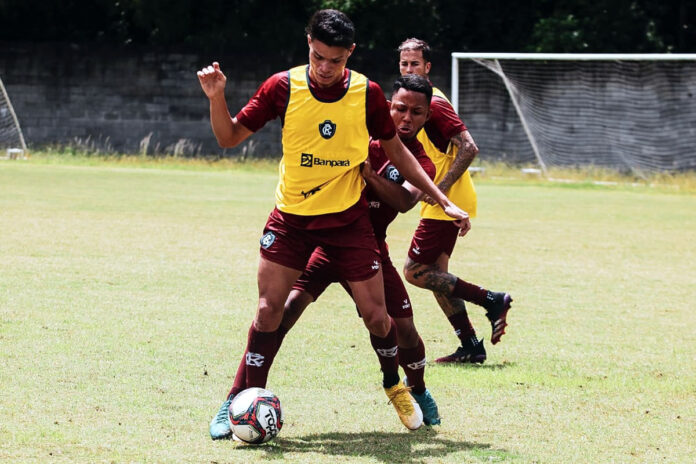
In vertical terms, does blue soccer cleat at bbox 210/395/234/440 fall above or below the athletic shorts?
below

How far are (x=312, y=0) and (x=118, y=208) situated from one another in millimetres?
17954

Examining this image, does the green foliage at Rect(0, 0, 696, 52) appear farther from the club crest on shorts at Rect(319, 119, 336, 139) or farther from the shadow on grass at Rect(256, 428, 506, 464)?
the shadow on grass at Rect(256, 428, 506, 464)

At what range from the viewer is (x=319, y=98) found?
17.5 ft

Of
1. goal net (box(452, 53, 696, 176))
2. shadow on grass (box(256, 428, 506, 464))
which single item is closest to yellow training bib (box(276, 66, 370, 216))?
shadow on grass (box(256, 428, 506, 464))

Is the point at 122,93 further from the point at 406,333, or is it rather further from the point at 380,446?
the point at 380,446

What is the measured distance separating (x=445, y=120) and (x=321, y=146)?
2.30 m

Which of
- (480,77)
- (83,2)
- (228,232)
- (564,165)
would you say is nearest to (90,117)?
(83,2)

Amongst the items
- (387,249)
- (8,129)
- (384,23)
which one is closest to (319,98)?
(387,249)

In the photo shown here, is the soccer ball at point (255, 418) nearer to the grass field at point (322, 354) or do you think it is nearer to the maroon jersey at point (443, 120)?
the grass field at point (322, 354)

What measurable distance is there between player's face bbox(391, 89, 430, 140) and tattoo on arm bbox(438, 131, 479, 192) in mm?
1422

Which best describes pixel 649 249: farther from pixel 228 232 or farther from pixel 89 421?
pixel 89 421

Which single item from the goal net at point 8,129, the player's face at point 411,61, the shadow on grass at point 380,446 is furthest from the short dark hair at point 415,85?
the goal net at point 8,129

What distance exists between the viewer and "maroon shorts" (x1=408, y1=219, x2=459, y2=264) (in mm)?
7691

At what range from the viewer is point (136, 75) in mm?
32094
